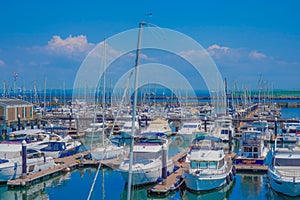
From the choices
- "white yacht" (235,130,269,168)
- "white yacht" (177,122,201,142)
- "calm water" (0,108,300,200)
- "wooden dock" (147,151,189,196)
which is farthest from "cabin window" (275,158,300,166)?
"white yacht" (177,122,201,142)

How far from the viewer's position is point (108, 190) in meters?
26.9

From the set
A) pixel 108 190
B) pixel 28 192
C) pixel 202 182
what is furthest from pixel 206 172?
pixel 28 192

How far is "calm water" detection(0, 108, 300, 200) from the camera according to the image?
83.4 feet

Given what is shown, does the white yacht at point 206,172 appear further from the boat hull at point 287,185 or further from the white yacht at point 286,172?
the boat hull at point 287,185

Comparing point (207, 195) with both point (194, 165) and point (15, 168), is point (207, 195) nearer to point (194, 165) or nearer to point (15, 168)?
point (194, 165)

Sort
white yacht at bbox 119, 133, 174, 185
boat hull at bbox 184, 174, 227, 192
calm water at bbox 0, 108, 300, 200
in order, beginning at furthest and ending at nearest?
white yacht at bbox 119, 133, 174, 185 < calm water at bbox 0, 108, 300, 200 < boat hull at bbox 184, 174, 227, 192

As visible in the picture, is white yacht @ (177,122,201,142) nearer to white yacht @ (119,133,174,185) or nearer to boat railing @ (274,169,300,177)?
white yacht @ (119,133,174,185)

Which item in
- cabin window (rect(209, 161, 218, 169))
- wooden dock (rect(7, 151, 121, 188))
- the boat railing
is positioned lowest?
wooden dock (rect(7, 151, 121, 188))

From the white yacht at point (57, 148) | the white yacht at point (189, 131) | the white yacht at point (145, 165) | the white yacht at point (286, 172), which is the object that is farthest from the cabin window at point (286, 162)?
the white yacht at point (57, 148)

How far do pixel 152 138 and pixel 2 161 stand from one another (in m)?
12.1

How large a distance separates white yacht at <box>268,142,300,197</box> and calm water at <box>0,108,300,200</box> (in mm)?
812

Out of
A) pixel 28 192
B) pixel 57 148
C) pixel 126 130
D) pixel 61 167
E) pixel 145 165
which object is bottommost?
pixel 28 192

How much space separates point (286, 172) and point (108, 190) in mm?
10359

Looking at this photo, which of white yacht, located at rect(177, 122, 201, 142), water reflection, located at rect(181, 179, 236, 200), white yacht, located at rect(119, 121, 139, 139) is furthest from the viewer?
white yacht, located at rect(119, 121, 139, 139)
